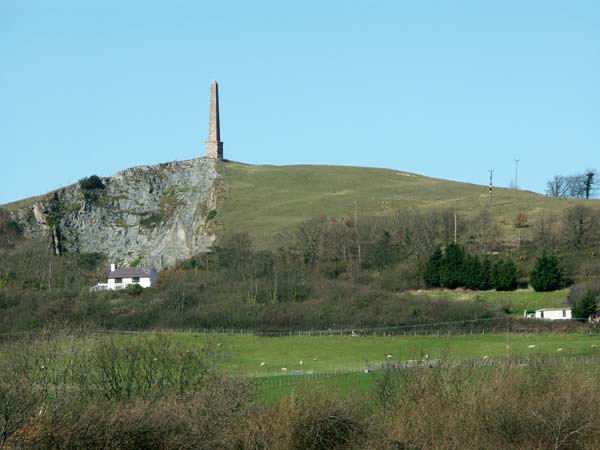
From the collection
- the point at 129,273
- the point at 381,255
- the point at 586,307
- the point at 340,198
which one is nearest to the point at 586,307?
the point at 586,307

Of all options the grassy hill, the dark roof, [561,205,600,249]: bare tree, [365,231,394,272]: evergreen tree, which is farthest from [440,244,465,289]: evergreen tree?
the dark roof

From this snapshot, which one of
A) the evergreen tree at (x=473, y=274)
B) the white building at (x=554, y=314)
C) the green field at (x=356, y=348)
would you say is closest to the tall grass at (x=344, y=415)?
the green field at (x=356, y=348)

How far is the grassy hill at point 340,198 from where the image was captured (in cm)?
11138

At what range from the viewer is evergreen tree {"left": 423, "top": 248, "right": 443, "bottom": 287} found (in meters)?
85.6

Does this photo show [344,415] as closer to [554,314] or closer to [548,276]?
[554,314]

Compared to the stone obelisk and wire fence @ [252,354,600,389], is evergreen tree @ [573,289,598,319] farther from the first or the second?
the stone obelisk

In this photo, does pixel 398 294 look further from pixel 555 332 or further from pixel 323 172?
pixel 323 172

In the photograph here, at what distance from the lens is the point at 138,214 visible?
4998 inches

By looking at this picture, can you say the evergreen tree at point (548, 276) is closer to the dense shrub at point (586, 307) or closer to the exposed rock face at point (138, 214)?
the dense shrub at point (586, 307)

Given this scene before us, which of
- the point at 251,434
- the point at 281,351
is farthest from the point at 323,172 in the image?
the point at 251,434

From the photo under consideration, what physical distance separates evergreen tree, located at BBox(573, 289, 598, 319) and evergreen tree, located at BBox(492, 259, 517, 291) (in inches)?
399

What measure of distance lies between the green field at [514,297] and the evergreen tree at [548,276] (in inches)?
28.8

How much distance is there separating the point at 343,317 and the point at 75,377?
35.0 metres

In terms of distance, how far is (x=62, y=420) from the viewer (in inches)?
1294
